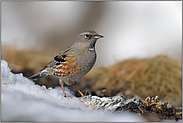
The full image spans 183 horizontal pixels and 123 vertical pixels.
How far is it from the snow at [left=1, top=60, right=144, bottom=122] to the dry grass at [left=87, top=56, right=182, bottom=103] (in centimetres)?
178

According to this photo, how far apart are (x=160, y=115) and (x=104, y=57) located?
4.09m

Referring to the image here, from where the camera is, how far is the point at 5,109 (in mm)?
2555

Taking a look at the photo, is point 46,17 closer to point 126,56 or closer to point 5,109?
point 126,56

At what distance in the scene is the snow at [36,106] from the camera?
99.5 inches

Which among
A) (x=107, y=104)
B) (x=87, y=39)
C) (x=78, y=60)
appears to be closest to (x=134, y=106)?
(x=107, y=104)

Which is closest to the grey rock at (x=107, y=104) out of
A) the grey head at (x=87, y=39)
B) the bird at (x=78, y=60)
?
the bird at (x=78, y=60)

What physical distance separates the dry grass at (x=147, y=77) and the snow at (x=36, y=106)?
1782 millimetres

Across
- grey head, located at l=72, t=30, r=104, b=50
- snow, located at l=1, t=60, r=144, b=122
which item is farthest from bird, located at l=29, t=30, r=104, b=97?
snow, located at l=1, t=60, r=144, b=122

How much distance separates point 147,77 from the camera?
4.93 meters

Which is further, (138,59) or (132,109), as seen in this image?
(138,59)

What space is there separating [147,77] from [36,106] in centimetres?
335

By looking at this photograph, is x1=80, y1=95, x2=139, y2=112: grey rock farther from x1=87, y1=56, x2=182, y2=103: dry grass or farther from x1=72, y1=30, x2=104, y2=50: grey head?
x1=87, y1=56, x2=182, y2=103: dry grass

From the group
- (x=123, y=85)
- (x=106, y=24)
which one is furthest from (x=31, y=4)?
(x=123, y=85)

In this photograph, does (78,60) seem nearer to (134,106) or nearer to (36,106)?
(36,106)
